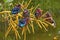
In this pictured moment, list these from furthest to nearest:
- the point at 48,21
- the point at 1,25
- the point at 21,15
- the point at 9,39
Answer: the point at 1,25 < the point at 9,39 < the point at 48,21 < the point at 21,15

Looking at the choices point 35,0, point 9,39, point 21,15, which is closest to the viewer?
point 21,15

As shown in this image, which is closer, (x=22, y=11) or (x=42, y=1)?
(x=22, y=11)

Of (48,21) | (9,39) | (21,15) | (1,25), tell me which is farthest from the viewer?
(1,25)

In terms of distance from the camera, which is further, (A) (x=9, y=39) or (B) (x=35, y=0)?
(B) (x=35, y=0)

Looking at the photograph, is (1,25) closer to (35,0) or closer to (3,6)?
(3,6)

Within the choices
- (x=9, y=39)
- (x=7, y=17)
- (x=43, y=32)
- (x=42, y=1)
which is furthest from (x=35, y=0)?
(x=7, y=17)

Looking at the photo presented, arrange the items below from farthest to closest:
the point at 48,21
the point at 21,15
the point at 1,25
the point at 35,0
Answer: the point at 35,0
the point at 1,25
the point at 48,21
the point at 21,15

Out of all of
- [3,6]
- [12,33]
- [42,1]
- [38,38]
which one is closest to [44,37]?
[38,38]

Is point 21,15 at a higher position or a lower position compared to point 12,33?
higher

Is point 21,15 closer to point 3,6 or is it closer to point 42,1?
point 3,6
